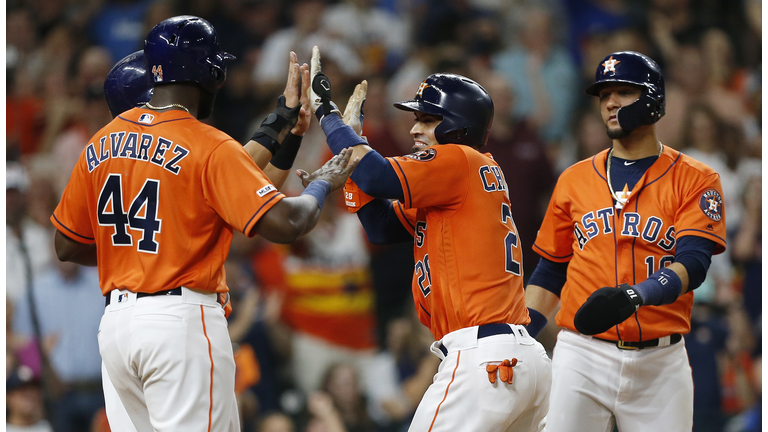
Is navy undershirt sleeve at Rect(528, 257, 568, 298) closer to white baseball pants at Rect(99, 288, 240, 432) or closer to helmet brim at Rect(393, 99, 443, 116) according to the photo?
helmet brim at Rect(393, 99, 443, 116)

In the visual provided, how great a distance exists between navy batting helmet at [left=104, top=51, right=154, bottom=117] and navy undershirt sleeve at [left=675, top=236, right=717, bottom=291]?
8.90 feet

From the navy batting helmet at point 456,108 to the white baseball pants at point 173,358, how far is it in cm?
135

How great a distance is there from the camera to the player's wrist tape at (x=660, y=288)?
11.8 ft

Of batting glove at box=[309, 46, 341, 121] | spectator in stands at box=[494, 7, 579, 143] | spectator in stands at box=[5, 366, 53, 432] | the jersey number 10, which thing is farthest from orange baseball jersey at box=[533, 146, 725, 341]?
spectator in stands at box=[5, 366, 53, 432]

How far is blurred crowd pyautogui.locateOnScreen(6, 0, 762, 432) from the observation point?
695 centimetres

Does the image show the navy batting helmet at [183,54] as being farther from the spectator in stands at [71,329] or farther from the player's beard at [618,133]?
the spectator in stands at [71,329]

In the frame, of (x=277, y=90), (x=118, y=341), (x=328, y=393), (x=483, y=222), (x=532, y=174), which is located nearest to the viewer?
(x=118, y=341)

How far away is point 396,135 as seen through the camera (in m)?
7.90

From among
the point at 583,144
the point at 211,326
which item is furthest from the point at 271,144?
the point at 583,144

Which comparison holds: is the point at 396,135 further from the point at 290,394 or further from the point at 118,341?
the point at 118,341

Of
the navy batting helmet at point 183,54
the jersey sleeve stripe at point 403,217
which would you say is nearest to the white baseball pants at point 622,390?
the jersey sleeve stripe at point 403,217

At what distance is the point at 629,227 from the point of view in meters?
4.01

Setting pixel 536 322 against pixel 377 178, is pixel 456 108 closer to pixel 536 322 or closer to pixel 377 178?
pixel 377 178

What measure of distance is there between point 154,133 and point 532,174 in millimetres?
4862
